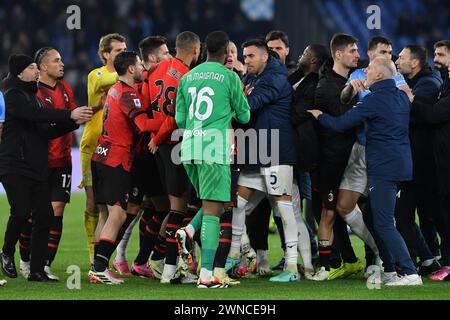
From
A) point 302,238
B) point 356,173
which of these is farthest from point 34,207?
point 356,173

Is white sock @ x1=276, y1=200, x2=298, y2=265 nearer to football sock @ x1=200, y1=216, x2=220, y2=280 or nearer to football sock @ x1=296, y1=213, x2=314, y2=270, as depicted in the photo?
football sock @ x1=296, y1=213, x2=314, y2=270

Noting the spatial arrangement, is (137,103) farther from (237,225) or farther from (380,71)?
(380,71)

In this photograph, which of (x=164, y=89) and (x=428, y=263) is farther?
(x=428, y=263)

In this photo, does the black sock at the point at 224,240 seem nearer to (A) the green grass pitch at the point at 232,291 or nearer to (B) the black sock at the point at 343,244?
(A) the green grass pitch at the point at 232,291

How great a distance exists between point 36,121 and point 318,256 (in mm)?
3031

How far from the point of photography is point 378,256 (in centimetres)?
957

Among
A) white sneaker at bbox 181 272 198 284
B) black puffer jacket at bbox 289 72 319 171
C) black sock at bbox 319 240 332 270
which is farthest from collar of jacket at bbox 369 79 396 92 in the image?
white sneaker at bbox 181 272 198 284

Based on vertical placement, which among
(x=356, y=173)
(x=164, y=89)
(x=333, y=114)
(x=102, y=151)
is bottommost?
(x=356, y=173)

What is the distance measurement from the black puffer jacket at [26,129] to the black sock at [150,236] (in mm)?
1205

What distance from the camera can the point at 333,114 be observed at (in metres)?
9.21

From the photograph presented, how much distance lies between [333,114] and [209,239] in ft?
5.56

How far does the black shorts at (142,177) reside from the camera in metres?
9.65

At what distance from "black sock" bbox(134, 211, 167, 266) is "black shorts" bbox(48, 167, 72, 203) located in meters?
0.86

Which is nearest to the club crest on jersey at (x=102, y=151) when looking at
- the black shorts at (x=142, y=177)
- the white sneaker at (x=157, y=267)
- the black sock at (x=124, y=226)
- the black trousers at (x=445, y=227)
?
the black shorts at (x=142, y=177)
